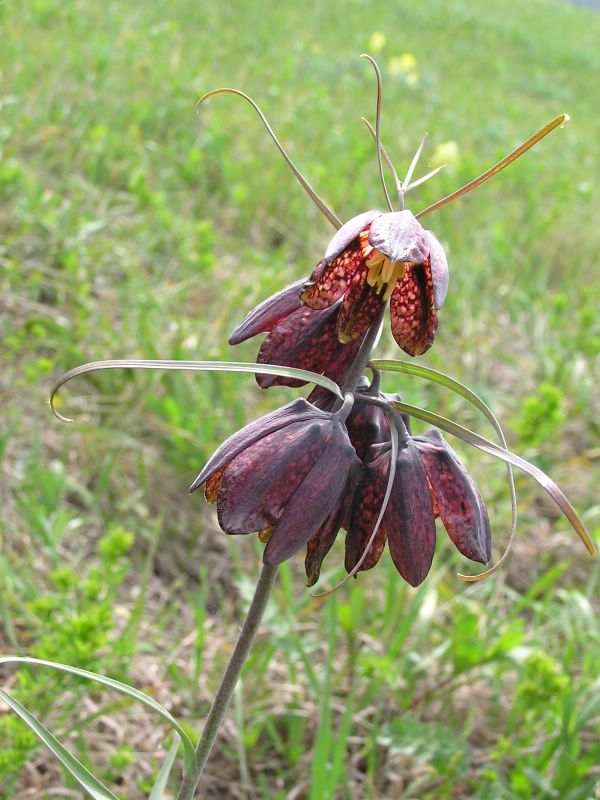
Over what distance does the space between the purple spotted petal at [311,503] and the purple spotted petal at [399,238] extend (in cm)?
17

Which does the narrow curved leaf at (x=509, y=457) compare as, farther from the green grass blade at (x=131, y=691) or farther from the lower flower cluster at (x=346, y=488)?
the green grass blade at (x=131, y=691)

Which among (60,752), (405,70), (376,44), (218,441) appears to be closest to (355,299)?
(60,752)

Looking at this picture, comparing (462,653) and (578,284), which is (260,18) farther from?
(462,653)

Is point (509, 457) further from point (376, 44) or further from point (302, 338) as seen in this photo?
point (376, 44)

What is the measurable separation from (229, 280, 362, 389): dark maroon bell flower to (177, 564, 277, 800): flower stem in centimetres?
18

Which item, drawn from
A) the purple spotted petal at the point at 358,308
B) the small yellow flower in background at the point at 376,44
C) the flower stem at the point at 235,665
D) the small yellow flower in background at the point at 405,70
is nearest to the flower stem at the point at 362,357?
the purple spotted petal at the point at 358,308

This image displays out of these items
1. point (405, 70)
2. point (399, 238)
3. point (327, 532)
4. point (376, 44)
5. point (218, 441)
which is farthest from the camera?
point (376, 44)

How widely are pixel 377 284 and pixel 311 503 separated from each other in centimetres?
20

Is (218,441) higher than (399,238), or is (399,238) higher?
(218,441)

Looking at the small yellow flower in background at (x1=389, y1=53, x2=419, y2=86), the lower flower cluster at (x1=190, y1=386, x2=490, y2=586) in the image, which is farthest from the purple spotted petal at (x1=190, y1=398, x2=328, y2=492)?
the small yellow flower in background at (x1=389, y1=53, x2=419, y2=86)

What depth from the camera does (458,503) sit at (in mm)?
875

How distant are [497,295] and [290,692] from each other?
2.07 metres

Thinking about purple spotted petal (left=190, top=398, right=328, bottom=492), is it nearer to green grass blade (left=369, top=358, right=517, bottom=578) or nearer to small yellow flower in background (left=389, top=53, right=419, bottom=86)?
green grass blade (left=369, top=358, right=517, bottom=578)

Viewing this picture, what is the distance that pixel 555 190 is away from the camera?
4789 millimetres
